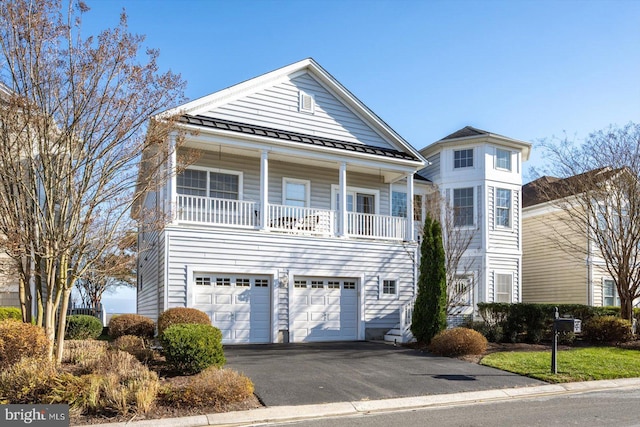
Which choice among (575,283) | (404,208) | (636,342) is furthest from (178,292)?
(575,283)

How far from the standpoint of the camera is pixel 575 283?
2578cm

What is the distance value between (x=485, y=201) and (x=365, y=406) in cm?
1573

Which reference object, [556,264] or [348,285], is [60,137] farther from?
[556,264]

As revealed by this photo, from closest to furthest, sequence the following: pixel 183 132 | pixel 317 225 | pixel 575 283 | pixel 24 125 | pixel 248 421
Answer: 1. pixel 248 421
2. pixel 24 125
3. pixel 183 132
4. pixel 317 225
5. pixel 575 283

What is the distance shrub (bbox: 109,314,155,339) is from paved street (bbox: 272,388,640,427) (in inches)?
336

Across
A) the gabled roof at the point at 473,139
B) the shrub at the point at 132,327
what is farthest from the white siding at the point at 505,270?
the shrub at the point at 132,327

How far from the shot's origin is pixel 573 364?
12.8 m

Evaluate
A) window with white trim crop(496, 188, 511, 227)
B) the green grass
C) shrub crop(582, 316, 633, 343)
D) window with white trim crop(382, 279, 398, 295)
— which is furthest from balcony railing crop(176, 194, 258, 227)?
window with white trim crop(496, 188, 511, 227)

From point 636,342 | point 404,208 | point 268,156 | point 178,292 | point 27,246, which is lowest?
point 636,342

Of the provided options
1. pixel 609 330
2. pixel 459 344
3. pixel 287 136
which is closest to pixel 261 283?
pixel 287 136

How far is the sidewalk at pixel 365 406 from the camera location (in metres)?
7.99

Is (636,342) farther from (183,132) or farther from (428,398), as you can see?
(183,132)

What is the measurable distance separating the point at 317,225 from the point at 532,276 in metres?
14.9

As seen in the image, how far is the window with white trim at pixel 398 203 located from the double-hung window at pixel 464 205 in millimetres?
2253
